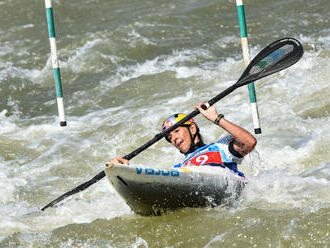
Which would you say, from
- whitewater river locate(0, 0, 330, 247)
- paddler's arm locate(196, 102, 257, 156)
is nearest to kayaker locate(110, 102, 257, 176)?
paddler's arm locate(196, 102, 257, 156)

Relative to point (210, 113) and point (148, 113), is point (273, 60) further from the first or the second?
point (148, 113)

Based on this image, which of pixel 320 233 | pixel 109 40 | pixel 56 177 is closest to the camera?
pixel 320 233

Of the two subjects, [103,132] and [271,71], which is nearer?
[271,71]

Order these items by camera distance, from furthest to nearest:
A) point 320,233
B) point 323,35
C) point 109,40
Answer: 1. point 109,40
2. point 323,35
3. point 320,233

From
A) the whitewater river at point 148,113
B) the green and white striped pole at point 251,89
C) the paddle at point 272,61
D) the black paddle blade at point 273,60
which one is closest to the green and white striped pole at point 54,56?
the whitewater river at point 148,113

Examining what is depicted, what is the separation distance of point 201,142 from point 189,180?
1.70ft

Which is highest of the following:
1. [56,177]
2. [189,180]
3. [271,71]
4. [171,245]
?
[271,71]

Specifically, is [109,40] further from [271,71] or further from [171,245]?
[171,245]

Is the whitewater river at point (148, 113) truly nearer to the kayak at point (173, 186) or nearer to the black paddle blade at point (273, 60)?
the kayak at point (173, 186)

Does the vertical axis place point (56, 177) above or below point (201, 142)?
→ below

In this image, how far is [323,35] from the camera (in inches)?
381

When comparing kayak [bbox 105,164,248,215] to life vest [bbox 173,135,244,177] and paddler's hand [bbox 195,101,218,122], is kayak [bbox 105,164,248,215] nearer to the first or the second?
life vest [bbox 173,135,244,177]

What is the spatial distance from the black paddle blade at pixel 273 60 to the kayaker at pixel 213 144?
54cm

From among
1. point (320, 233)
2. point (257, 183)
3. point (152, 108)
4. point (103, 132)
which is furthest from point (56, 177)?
point (320, 233)
